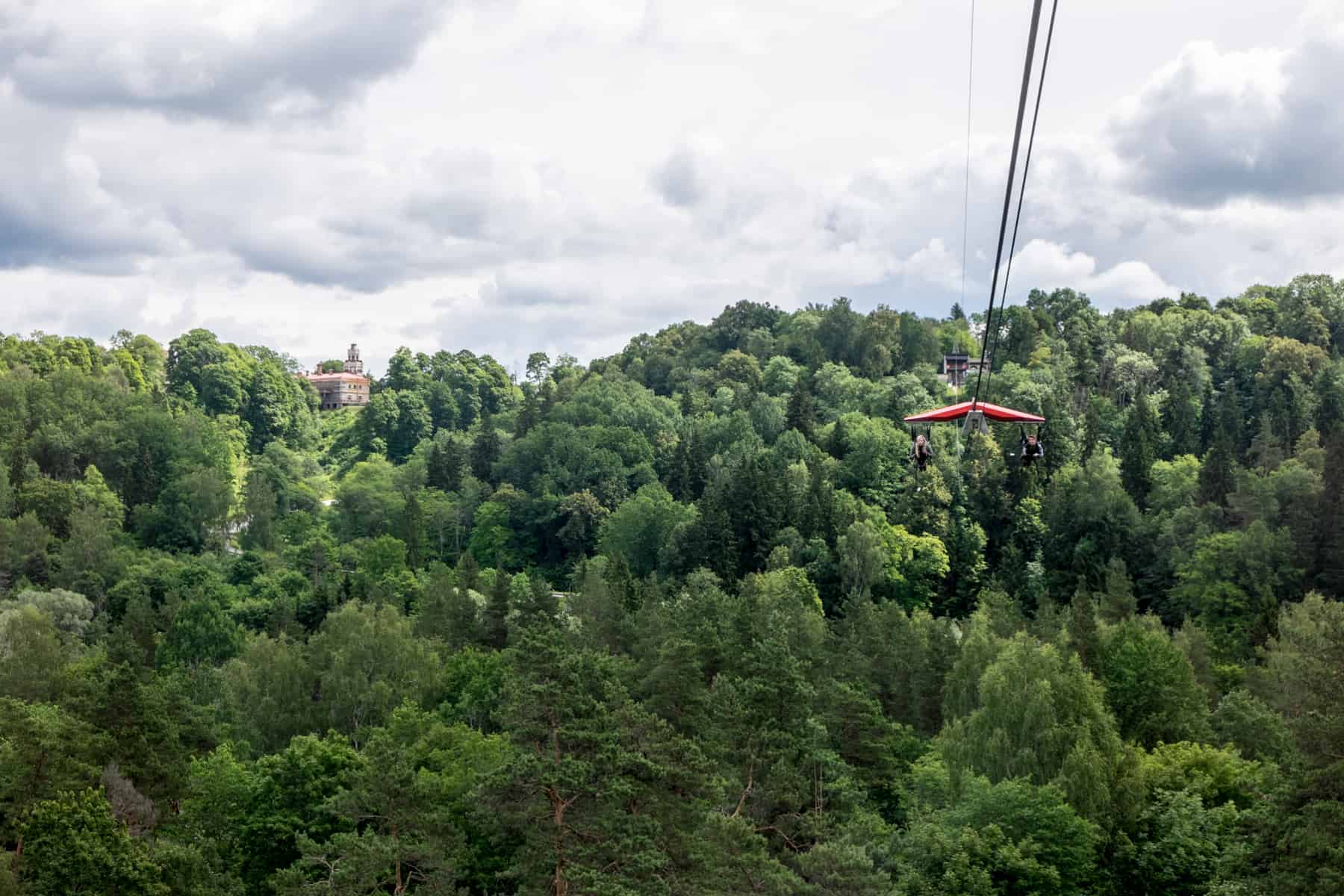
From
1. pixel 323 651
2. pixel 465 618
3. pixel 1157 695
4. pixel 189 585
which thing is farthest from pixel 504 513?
pixel 1157 695

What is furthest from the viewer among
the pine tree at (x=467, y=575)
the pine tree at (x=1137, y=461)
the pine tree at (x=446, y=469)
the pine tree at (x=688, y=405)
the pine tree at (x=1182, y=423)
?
the pine tree at (x=688, y=405)

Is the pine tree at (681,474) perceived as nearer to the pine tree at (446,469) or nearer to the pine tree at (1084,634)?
the pine tree at (446,469)

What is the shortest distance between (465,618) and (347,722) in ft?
39.7

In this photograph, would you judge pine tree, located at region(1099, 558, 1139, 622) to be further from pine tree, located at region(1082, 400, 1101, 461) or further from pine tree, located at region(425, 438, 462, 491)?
pine tree, located at region(425, 438, 462, 491)

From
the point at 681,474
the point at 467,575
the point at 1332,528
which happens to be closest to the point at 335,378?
the point at 681,474

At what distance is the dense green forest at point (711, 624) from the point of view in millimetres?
34062

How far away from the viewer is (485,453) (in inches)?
4377

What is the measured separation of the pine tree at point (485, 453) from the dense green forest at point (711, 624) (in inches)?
17.7

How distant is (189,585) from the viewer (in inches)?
3172

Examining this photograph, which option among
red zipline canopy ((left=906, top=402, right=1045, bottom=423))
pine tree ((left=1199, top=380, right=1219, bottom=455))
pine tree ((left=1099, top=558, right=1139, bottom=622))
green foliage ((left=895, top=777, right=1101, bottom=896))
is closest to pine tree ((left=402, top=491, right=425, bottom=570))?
pine tree ((left=1099, top=558, right=1139, bottom=622))

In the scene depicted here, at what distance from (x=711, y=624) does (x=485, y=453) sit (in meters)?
64.9

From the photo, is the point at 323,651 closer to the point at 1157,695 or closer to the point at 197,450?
the point at 1157,695

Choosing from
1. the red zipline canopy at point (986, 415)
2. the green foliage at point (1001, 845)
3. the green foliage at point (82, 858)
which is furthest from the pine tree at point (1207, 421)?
the green foliage at point (82, 858)

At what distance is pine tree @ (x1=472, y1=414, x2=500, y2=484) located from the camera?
361ft
